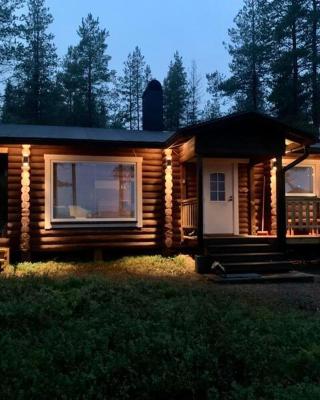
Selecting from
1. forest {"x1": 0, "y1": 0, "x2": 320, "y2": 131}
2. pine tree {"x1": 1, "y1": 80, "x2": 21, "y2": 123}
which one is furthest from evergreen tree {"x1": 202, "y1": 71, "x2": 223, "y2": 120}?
pine tree {"x1": 1, "y1": 80, "x2": 21, "y2": 123}

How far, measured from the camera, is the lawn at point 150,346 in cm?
341

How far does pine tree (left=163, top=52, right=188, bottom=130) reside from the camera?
118 ft

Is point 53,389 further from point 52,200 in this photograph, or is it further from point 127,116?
point 127,116

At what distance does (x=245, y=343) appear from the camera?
13.6 ft

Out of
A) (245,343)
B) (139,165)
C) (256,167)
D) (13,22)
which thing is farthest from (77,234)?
(13,22)

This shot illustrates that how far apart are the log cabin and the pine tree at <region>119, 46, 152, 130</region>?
1074 inches

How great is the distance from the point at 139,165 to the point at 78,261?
9.51 ft

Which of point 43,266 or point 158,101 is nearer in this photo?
point 43,266

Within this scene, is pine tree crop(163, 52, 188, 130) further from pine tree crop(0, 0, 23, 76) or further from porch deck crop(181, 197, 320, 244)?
porch deck crop(181, 197, 320, 244)

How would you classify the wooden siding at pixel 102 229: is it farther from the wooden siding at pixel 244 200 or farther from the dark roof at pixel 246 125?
the wooden siding at pixel 244 200

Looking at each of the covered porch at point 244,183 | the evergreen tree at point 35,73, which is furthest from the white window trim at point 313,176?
the evergreen tree at point 35,73

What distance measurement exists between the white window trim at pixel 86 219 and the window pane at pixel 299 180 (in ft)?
14.5

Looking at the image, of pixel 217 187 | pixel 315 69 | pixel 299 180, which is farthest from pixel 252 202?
pixel 315 69

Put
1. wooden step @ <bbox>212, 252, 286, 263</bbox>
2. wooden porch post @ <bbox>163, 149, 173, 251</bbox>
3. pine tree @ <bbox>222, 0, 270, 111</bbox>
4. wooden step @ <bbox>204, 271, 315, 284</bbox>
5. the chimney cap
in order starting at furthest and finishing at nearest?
pine tree @ <bbox>222, 0, 270, 111</bbox> < the chimney cap < wooden porch post @ <bbox>163, 149, 173, 251</bbox> < wooden step @ <bbox>212, 252, 286, 263</bbox> < wooden step @ <bbox>204, 271, 315, 284</bbox>
